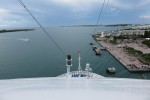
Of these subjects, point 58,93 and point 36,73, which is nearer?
point 58,93

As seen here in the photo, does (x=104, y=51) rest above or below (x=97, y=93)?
above

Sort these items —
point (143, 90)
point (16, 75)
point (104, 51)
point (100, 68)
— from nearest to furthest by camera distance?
point (143, 90) < point (16, 75) < point (100, 68) < point (104, 51)

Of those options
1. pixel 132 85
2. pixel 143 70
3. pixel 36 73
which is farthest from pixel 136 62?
pixel 132 85

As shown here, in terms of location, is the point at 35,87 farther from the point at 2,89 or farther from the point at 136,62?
the point at 136,62

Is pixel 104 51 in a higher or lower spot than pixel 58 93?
higher

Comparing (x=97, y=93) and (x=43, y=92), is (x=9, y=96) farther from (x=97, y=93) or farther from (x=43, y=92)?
(x=97, y=93)

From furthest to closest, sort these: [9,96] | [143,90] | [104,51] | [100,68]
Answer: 1. [104,51]
2. [100,68]
3. [143,90]
4. [9,96]

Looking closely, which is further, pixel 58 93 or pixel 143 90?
pixel 143 90

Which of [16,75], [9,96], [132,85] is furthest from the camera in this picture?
[16,75]

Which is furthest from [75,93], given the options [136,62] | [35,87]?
[136,62]

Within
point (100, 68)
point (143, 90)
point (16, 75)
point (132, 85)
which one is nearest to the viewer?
point (143, 90)
